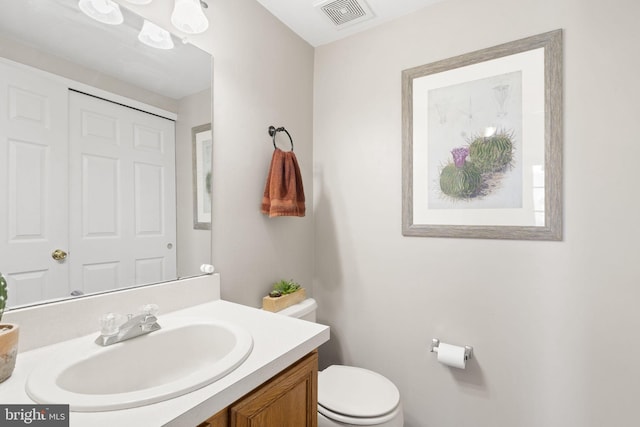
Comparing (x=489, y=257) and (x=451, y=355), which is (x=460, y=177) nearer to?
(x=489, y=257)

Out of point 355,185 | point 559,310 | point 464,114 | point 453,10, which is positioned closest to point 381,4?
point 453,10

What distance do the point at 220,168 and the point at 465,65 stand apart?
4.26 feet

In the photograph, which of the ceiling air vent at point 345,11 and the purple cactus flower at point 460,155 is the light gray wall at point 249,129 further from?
the purple cactus flower at point 460,155

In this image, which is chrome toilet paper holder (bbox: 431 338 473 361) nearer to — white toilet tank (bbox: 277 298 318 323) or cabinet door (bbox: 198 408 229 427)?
white toilet tank (bbox: 277 298 318 323)

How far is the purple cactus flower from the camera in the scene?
152cm

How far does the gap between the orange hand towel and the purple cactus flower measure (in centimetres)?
82

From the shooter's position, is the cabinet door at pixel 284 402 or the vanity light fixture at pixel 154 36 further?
the vanity light fixture at pixel 154 36

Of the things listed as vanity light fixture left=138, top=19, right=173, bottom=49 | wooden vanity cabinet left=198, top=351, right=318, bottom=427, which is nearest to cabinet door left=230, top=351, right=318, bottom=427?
wooden vanity cabinet left=198, top=351, right=318, bottom=427

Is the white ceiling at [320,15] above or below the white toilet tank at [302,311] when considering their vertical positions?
above

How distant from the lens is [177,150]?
1.24 meters

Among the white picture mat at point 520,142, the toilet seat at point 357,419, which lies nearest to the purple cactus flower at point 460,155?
the white picture mat at point 520,142

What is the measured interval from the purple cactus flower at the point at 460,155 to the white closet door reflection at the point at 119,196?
4.31ft

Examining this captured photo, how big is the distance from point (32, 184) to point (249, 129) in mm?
887

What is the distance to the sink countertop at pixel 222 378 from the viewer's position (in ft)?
1.86
